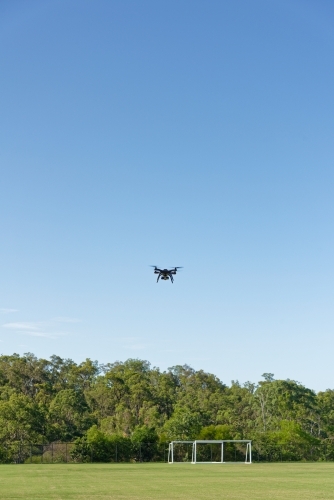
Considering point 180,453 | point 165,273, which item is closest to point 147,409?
point 180,453

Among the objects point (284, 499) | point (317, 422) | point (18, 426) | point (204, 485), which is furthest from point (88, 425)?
point (284, 499)

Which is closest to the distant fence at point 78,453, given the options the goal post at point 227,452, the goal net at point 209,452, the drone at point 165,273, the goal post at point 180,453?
the goal post at point 180,453

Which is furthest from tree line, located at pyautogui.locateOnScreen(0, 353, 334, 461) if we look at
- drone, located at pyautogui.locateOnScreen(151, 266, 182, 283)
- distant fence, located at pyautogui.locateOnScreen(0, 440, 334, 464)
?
drone, located at pyautogui.locateOnScreen(151, 266, 182, 283)

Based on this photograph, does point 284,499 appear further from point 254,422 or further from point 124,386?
point 124,386

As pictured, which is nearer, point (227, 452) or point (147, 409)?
point (227, 452)

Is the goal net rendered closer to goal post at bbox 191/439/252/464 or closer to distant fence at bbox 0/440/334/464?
goal post at bbox 191/439/252/464

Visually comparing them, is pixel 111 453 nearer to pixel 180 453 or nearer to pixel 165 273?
pixel 180 453
